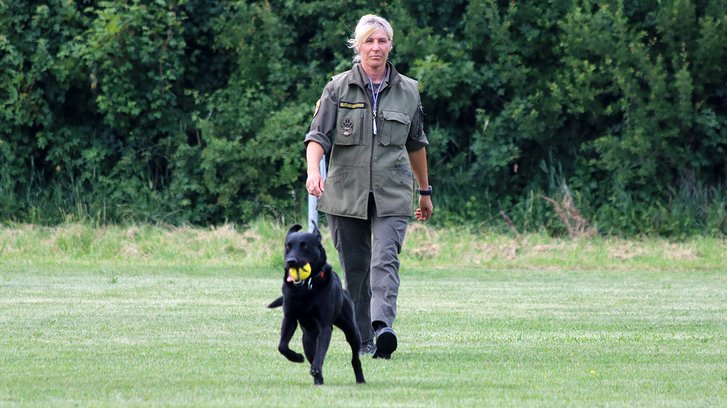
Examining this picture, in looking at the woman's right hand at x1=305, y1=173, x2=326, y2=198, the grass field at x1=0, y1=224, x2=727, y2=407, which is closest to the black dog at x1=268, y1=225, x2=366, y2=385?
the grass field at x1=0, y1=224, x2=727, y2=407

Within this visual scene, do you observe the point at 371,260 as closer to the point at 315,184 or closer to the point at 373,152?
the point at 373,152

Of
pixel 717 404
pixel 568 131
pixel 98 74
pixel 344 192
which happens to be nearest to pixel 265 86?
pixel 98 74

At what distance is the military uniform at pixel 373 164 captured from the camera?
27.4ft

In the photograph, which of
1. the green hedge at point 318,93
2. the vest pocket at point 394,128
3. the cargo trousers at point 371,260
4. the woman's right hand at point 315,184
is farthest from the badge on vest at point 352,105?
the green hedge at point 318,93

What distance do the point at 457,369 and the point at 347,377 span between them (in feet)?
2.23

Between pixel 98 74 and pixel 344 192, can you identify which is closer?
pixel 344 192

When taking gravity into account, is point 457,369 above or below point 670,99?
below

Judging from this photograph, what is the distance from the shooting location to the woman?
8305 millimetres

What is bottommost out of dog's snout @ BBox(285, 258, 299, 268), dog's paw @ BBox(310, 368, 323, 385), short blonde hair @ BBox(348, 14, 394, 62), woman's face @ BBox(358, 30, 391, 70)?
dog's paw @ BBox(310, 368, 323, 385)

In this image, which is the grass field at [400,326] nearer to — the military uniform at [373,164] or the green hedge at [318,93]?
the military uniform at [373,164]

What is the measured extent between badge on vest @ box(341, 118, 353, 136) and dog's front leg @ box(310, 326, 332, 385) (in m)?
1.77

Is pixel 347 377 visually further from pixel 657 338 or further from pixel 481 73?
pixel 481 73

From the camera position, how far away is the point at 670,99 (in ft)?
78.0

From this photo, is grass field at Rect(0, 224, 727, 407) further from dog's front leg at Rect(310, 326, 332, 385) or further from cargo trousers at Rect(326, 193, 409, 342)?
cargo trousers at Rect(326, 193, 409, 342)
